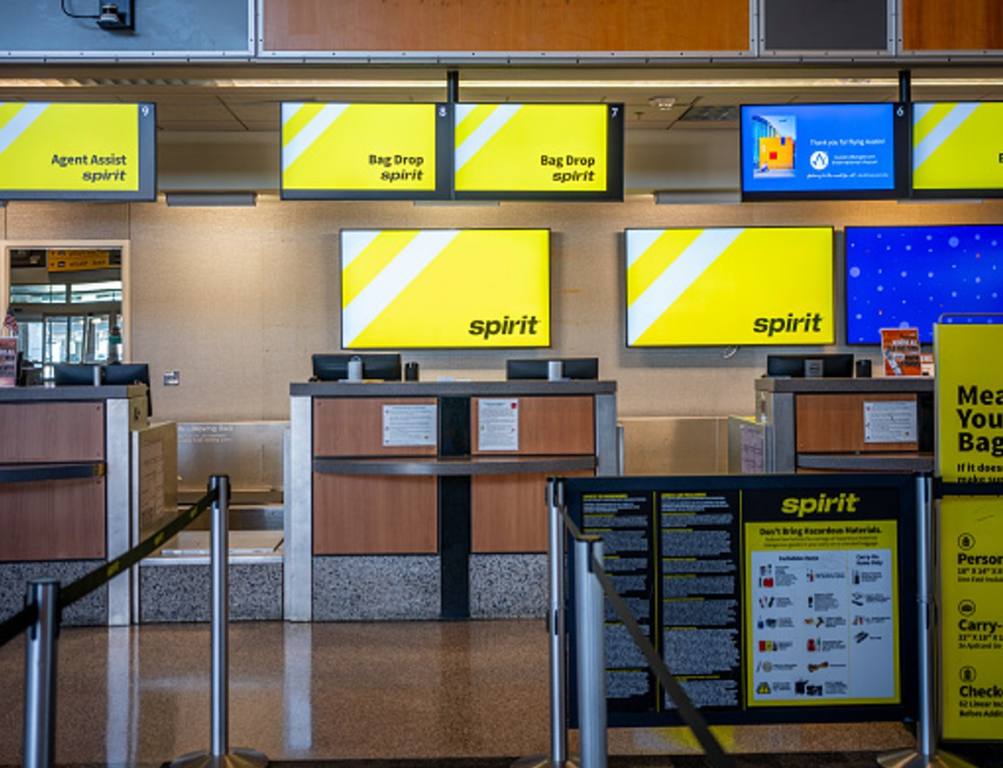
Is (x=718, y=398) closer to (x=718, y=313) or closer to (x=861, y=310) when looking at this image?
(x=718, y=313)

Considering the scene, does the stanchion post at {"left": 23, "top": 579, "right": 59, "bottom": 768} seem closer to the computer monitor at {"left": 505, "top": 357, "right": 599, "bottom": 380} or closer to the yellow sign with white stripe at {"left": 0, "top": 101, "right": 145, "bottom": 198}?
the yellow sign with white stripe at {"left": 0, "top": 101, "right": 145, "bottom": 198}

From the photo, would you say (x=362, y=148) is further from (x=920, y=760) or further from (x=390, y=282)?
(x=920, y=760)

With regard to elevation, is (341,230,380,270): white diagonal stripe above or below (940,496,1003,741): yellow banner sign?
above

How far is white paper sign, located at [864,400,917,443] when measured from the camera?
5.62m

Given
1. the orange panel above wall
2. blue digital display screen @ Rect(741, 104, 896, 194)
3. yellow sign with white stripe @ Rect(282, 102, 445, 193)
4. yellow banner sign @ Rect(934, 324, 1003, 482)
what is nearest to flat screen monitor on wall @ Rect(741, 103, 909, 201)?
blue digital display screen @ Rect(741, 104, 896, 194)

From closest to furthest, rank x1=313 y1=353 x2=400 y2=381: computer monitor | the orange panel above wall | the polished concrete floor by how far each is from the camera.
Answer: the polished concrete floor < the orange panel above wall < x1=313 y1=353 x2=400 y2=381: computer monitor

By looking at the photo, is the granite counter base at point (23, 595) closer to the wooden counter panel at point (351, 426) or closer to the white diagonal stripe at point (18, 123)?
the wooden counter panel at point (351, 426)

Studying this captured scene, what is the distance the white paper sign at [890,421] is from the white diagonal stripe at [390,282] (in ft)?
13.7

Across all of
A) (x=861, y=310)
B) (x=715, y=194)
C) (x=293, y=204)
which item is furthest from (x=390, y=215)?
(x=861, y=310)

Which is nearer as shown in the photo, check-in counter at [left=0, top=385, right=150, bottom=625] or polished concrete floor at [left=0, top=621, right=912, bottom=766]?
polished concrete floor at [left=0, top=621, right=912, bottom=766]

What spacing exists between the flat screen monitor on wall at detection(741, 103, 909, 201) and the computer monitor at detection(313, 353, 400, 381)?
7.74ft

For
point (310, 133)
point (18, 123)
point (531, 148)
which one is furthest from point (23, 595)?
point (531, 148)

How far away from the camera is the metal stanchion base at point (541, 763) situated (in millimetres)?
3211

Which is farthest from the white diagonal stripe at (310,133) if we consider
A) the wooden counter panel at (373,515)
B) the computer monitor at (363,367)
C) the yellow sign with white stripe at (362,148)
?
the wooden counter panel at (373,515)
